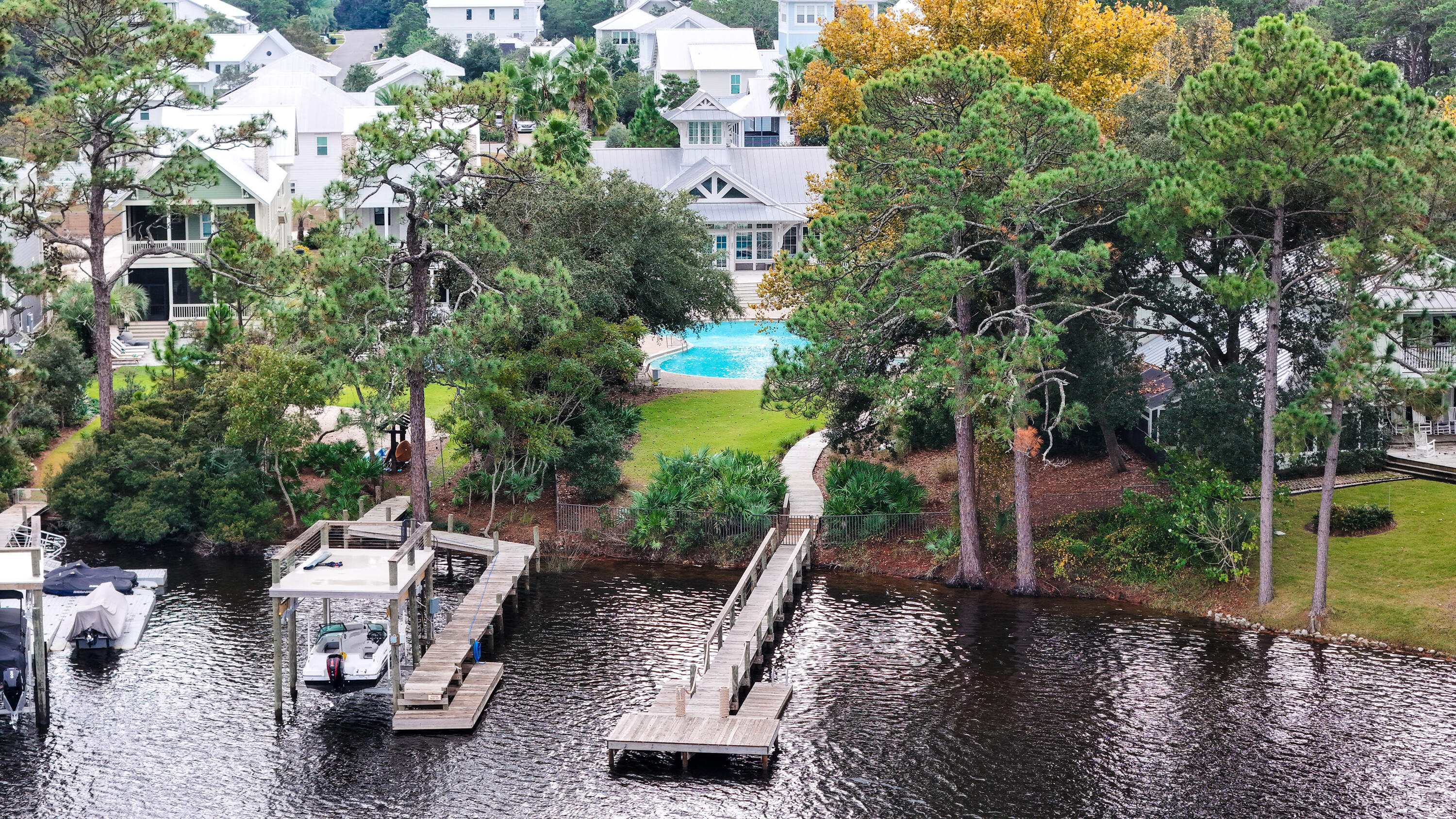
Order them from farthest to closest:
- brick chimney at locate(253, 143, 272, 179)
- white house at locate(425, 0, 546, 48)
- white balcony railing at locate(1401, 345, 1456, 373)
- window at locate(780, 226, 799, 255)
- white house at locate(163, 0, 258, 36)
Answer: white house at locate(425, 0, 546, 48), white house at locate(163, 0, 258, 36), window at locate(780, 226, 799, 255), brick chimney at locate(253, 143, 272, 179), white balcony railing at locate(1401, 345, 1456, 373)

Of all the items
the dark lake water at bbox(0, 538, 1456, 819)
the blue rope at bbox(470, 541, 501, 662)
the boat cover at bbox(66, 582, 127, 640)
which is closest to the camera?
the dark lake water at bbox(0, 538, 1456, 819)

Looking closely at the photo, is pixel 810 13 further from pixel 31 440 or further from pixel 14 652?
pixel 14 652

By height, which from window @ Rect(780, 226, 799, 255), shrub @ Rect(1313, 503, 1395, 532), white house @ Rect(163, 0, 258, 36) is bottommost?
shrub @ Rect(1313, 503, 1395, 532)

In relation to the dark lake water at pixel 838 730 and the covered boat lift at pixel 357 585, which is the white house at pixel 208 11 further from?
the covered boat lift at pixel 357 585

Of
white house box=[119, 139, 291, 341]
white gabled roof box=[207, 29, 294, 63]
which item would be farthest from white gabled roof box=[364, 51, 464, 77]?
white house box=[119, 139, 291, 341]

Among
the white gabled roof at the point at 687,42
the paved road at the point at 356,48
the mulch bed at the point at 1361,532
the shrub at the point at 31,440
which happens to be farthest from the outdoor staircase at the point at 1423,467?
the paved road at the point at 356,48

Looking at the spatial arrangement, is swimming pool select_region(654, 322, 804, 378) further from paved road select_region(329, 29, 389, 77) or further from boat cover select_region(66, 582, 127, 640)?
paved road select_region(329, 29, 389, 77)

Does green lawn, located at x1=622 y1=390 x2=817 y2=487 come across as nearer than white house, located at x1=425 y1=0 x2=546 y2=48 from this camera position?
Yes
